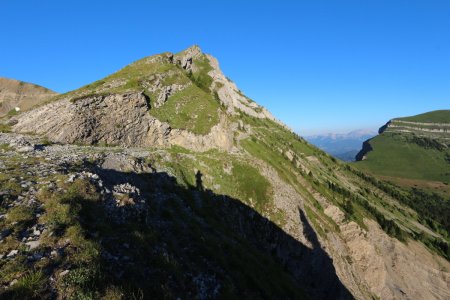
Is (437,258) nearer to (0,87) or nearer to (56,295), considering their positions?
(56,295)

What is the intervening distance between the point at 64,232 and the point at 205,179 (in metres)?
31.6

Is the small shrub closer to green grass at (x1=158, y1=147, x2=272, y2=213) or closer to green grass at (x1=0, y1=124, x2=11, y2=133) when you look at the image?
green grass at (x1=158, y1=147, x2=272, y2=213)

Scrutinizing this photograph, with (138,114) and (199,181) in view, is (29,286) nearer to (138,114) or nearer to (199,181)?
(199,181)

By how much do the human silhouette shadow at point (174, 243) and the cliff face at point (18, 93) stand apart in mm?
111170

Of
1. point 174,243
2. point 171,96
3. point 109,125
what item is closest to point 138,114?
point 109,125

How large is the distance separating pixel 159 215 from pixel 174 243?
4900 millimetres

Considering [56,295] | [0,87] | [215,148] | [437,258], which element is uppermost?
[0,87]

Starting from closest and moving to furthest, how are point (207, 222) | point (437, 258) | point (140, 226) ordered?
point (140, 226), point (207, 222), point (437, 258)

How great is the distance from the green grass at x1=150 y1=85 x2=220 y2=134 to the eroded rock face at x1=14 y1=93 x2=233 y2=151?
1570 mm

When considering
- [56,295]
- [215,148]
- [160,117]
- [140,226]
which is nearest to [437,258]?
[215,148]

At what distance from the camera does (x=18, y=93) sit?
13225 cm

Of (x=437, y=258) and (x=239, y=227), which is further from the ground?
(x=239, y=227)

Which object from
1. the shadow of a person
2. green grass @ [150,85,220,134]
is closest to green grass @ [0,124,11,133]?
green grass @ [150,85,220,134]

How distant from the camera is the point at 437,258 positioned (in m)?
124
